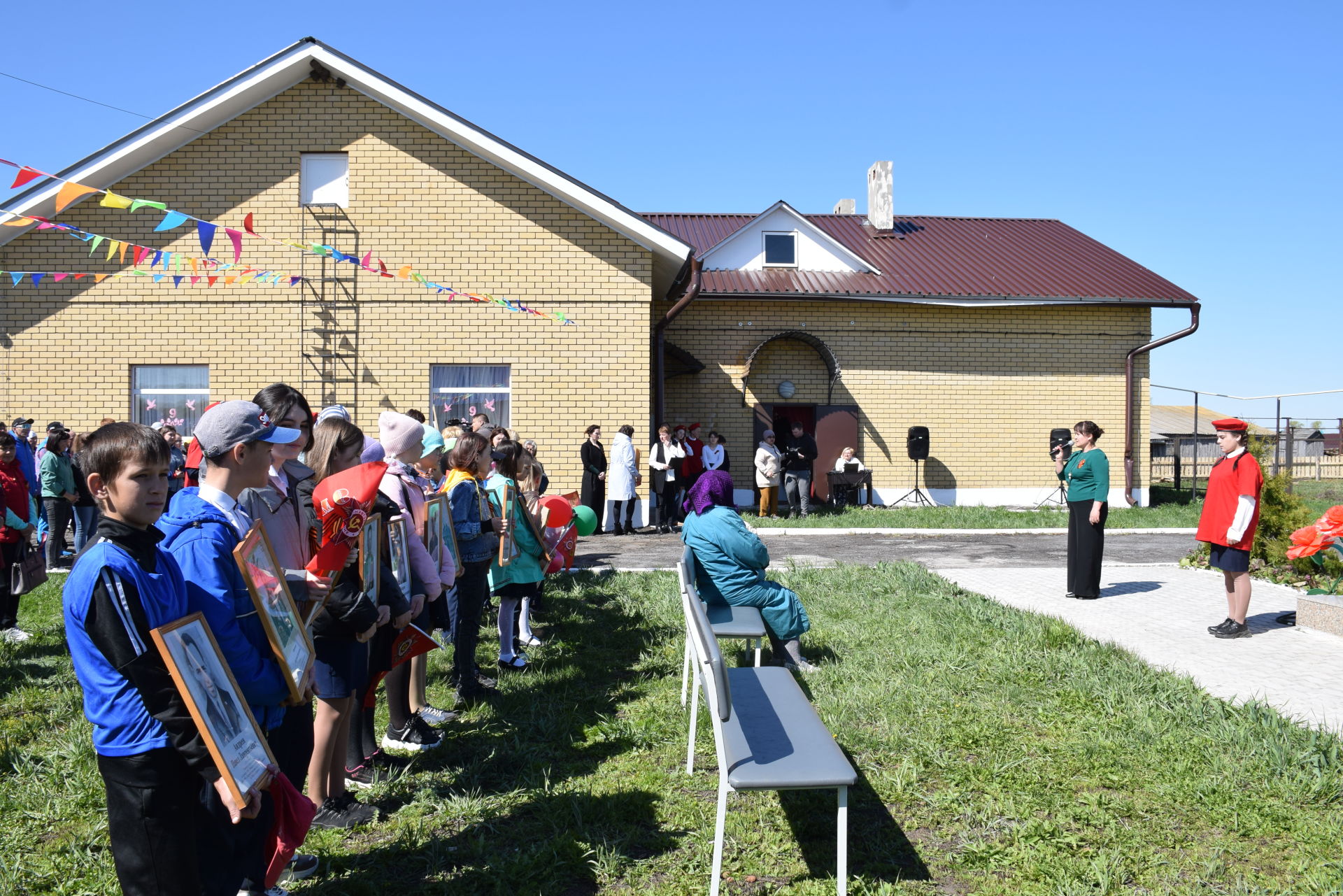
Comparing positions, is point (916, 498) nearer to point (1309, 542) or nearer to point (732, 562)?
point (1309, 542)

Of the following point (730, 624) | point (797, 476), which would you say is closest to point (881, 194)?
point (797, 476)

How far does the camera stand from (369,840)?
13.0 feet

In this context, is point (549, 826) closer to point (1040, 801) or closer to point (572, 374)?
point (1040, 801)

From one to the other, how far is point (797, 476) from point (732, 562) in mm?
11182

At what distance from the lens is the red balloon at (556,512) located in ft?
22.3

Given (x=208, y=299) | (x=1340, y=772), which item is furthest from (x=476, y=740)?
(x=208, y=299)

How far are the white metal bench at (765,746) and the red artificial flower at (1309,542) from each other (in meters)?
6.55

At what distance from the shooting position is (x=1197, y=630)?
7.73 metres

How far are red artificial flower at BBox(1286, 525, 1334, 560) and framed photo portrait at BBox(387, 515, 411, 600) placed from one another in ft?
26.3

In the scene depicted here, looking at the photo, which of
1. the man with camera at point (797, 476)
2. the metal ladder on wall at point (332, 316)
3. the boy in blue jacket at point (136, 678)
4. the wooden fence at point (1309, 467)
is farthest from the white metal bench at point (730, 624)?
the wooden fence at point (1309, 467)

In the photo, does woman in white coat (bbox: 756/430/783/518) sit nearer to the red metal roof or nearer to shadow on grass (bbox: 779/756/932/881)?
the red metal roof

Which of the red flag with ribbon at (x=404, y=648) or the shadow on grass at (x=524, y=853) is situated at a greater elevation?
the red flag with ribbon at (x=404, y=648)

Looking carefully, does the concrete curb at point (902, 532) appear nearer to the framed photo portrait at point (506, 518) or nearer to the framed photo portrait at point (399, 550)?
the framed photo portrait at point (506, 518)

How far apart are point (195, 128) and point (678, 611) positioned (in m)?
11.3
